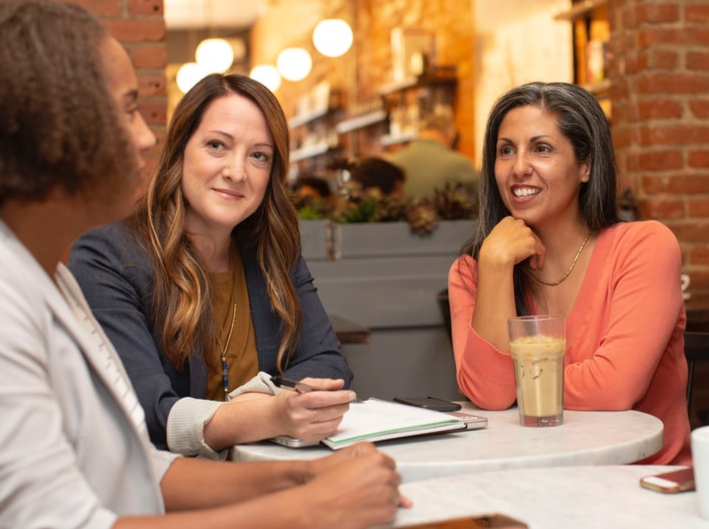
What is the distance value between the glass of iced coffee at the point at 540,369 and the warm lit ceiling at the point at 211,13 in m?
10.8

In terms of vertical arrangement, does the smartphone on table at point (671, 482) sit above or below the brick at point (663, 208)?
below

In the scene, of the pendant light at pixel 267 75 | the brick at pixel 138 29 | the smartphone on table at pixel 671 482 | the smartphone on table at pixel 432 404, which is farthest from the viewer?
the pendant light at pixel 267 75

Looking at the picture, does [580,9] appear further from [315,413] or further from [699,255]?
[315,413]

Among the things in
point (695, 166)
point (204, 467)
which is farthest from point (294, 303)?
point (695, 166)

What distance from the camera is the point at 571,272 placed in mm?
2086

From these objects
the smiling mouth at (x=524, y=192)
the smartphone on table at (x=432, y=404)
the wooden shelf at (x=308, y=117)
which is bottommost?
the smartphone on table at (x=432, y=404)

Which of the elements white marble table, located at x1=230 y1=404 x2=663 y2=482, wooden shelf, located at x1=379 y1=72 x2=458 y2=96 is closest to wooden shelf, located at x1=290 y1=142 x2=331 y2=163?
wooden shelf, located at x1=379 y1=72 x2=458 y2=96

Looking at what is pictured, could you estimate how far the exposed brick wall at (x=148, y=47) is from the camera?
10.5 feet

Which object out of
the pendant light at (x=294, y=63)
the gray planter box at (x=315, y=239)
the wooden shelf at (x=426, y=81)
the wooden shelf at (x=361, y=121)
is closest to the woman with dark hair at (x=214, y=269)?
the gray planter box at (x=315, y=239)

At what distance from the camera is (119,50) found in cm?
103

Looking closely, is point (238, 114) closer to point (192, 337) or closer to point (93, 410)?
point (192, 337)

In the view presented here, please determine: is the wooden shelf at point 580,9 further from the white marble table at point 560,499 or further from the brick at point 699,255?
the white marble table at point 560,499

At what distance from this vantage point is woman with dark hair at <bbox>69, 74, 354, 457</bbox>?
73.5 inches

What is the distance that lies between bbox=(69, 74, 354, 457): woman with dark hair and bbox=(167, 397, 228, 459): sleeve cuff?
0.06 m
